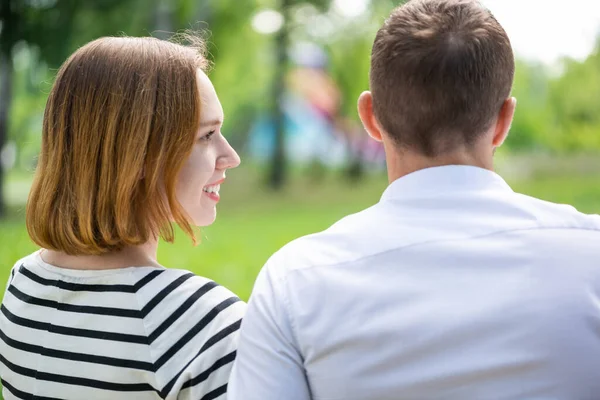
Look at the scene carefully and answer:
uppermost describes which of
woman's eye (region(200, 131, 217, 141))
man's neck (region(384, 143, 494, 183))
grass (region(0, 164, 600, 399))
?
woman's eye (region(200, 131, 217, 141))

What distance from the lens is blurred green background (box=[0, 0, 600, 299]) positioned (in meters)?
11.9

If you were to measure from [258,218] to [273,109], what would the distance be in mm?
7432

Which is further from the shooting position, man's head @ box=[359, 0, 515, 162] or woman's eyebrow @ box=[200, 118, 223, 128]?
woman's eyebrow @ box=[200, 118, 223, 128]

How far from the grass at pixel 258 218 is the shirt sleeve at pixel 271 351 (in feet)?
2.05

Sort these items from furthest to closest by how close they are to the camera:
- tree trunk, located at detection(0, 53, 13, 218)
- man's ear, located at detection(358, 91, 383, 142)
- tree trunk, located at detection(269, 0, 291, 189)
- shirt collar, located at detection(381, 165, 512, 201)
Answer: tree trunk, located at detection(269, 0, 291, 189)
tree trunk, located at detection(0, 53, 13, 218)
man's ear, located at detection(358, 91, 383, 142)
shirt collar, located at detection(381, 165, 512, 201)

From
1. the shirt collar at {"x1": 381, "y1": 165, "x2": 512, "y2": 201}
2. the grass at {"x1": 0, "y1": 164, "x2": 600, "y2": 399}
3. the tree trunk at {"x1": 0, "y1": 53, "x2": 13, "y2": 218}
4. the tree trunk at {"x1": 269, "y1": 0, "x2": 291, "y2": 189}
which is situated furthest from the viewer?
the tree trunk at {"x1": 269, "y1": 0, "x2": 291, "y2": 189}

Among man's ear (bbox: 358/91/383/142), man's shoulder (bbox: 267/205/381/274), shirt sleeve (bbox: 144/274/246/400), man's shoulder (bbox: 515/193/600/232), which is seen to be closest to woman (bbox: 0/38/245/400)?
shirt sleeve (bbox: 144/274/246/400)

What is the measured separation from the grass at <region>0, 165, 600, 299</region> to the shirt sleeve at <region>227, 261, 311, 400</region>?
62 centimetres

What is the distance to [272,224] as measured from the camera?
42.8 feet

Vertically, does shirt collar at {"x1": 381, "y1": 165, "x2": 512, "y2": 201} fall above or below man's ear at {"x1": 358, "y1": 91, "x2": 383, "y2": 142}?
below

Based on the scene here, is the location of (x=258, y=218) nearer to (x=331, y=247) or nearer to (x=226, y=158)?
(x=226, y=158)

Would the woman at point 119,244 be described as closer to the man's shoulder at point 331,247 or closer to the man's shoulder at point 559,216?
the man's shoulder at point 331,247

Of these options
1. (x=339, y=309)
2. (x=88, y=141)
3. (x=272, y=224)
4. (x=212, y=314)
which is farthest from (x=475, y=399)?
(x=272, y=224)

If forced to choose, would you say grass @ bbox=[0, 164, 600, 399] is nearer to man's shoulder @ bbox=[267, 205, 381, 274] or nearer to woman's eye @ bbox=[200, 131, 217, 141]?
woman's eye @ bbox=[200, 131, 217, 141]
